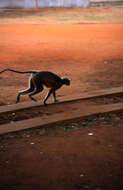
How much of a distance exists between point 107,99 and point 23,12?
819 inches

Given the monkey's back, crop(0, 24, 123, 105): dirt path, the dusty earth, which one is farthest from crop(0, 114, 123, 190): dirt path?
crop(0, 24, 123, 105): dirt path

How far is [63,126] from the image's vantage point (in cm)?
536

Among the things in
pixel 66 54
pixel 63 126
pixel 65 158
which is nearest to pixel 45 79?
pixel 63 126

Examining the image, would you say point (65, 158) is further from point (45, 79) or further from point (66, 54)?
point (66, 54)

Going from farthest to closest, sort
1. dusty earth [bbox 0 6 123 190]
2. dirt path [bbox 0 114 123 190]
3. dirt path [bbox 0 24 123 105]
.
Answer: dirt path [bbox 0 24 123 105] → dusty earth [bbox 0 6 123 190] → dirt path [bbox 0 114 123 190]

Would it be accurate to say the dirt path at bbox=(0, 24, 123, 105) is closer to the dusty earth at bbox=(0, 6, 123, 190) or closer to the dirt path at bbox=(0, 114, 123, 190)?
the dusty earth at bbox=(0, 6, 123, 190)

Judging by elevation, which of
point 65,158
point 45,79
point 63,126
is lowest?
point 63,126

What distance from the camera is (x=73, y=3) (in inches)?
1150

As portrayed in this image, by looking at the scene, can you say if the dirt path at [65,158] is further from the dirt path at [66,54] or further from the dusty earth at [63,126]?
the dirt path at [66,54]

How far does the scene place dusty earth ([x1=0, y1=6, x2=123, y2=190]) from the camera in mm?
3834

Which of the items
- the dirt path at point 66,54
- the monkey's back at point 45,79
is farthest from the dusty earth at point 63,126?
the monkey's back at point 45,79

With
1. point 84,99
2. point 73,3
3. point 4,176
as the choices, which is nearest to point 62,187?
point 4,176

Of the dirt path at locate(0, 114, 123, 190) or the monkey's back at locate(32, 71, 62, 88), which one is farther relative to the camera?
the monkey's back at locate(32, 71, 62, 88)

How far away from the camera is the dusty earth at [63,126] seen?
3.83 metres
